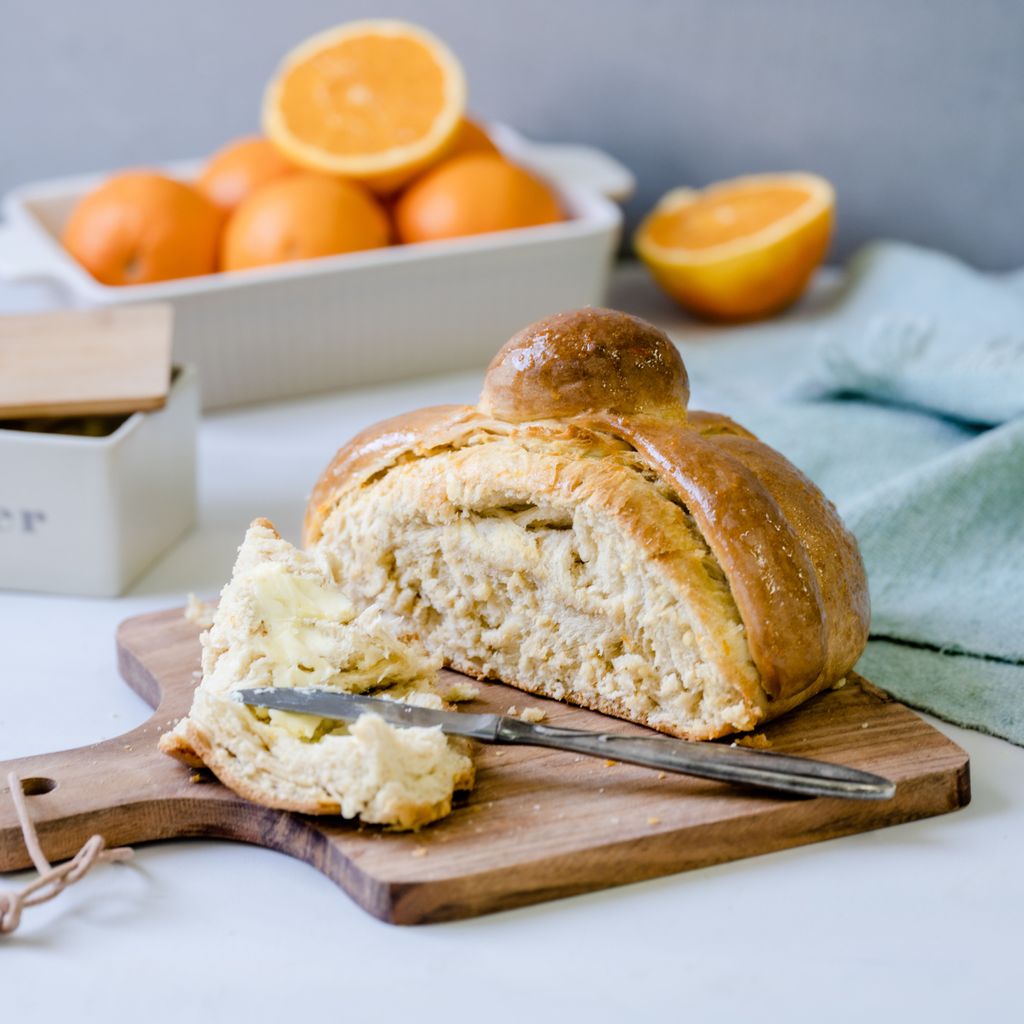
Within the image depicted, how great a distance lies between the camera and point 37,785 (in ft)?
3.94

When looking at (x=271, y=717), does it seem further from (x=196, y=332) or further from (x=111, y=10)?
(x=111, y=10)

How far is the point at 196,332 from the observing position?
2029 mm

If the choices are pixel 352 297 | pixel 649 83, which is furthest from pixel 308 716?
pixel 649 83

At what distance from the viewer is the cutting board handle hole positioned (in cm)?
120

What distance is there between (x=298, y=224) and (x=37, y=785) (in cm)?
107

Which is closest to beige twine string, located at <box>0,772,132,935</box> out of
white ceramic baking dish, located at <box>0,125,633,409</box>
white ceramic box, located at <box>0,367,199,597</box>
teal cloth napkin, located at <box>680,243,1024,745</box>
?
white ceramic box, located at <box>0,367,199,597</box>

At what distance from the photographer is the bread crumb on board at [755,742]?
1.26 meters

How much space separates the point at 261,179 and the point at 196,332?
319mm

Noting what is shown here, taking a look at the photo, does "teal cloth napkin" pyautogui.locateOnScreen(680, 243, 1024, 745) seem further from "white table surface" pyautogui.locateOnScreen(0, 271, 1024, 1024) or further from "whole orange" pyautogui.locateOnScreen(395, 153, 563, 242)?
"whole orange" pyautogui.locateOnScreen(395, 153, 563, 242)

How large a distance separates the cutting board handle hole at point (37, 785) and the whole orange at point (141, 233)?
40.5 inches

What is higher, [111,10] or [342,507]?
[111,10]

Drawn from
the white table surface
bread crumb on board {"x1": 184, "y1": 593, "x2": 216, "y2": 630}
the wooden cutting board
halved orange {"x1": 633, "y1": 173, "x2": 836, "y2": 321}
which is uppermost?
halved orange {"x1": 633, "y1": 173, "x2": 836, "y2": 321}

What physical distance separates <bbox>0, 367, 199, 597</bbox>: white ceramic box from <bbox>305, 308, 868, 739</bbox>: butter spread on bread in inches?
10.2

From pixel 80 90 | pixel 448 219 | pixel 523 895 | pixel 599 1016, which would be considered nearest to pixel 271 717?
pixel 523 895
